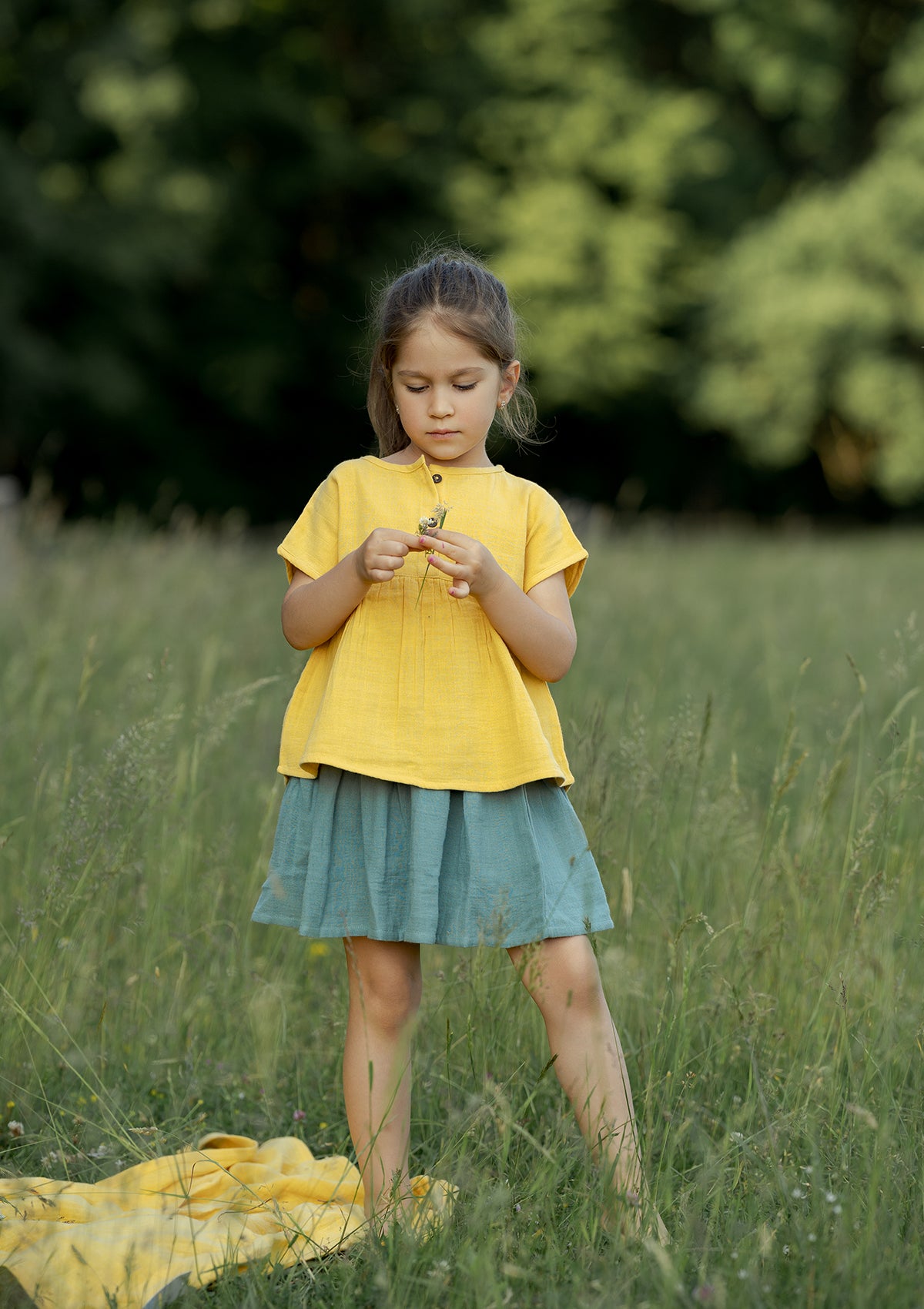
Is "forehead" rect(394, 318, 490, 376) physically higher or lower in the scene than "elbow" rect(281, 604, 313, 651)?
higher

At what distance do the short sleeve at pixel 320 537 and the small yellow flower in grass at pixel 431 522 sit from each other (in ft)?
0.54

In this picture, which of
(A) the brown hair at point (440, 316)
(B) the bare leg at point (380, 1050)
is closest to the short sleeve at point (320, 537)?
(A) the brown hair at point (440, 316)

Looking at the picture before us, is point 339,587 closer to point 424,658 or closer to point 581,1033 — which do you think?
point 424,658

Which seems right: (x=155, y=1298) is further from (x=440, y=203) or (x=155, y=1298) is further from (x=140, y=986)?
(x=440, y=203)

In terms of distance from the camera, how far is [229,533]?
7633 millimetres

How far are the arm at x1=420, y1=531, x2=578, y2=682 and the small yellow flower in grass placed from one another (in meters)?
0.03

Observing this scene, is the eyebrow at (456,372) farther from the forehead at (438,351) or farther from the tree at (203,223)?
the tree at (203,223)

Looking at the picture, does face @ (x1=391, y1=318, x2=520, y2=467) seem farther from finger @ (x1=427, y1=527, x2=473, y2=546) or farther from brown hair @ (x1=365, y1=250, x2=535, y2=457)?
finger @ (x1=427, y1=527, x2=473, y2=546)

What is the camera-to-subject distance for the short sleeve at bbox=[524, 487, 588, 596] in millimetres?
2232

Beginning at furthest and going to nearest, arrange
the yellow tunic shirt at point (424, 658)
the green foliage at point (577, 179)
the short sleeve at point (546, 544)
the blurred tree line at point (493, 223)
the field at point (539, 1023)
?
1. the green foliage at point (577, 179)
2. the blurred tree line at point (493, 223)
3. the short sleeve at point (546, 544)
4. the yellow tunic shirt at point (424, 658)
5. the field at point (539, 1023)

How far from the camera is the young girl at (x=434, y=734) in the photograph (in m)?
2.07

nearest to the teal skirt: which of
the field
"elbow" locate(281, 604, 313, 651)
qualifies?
the field

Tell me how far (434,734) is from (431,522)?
326mm

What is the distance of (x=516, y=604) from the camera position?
6.88ft
